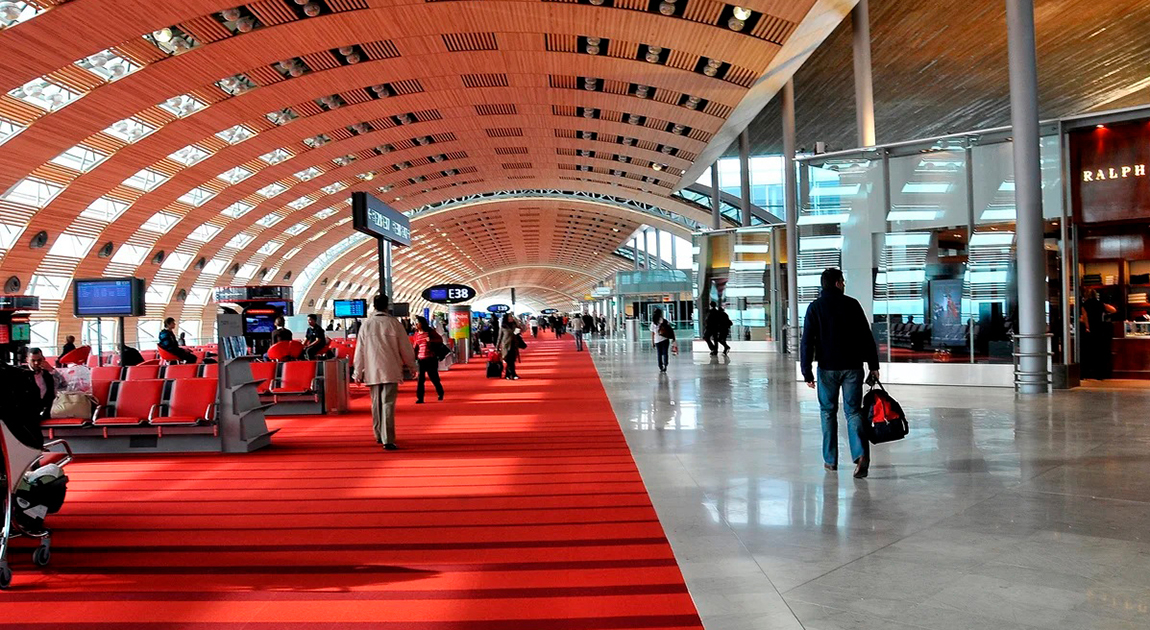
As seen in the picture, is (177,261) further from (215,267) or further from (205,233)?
(215,267)

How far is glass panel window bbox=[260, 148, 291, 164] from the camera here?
1287 inches

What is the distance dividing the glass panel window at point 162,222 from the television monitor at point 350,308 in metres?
10.3

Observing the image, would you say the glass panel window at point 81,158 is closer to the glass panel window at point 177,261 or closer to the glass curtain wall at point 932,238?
the glass panel window at point 177,261

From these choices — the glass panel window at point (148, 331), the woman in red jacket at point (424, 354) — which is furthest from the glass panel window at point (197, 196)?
the woman in red jacket at point (424, 354)

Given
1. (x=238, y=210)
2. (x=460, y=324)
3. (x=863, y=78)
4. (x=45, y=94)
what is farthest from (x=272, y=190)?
(x=863, y=78)

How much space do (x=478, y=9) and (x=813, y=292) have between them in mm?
9740

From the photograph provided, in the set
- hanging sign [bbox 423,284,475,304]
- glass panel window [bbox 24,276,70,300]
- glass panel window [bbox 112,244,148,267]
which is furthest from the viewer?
glass panel window [bbox 112,244,148,267]

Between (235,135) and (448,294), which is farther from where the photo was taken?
(235,135)

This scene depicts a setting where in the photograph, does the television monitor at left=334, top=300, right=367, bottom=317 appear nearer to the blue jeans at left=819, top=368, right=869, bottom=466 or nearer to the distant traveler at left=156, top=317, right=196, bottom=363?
the distant traveler at left=156, top=317, right=196, bottom=363

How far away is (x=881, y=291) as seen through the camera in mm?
15031

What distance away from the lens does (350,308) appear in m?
31.9

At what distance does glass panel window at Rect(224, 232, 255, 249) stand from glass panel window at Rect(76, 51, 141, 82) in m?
24.2

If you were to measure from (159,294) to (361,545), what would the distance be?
43663 mm

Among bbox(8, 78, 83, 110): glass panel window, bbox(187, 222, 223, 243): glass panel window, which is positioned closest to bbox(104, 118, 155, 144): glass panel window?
bbox(8, 78, 83, 110): glass panel window
